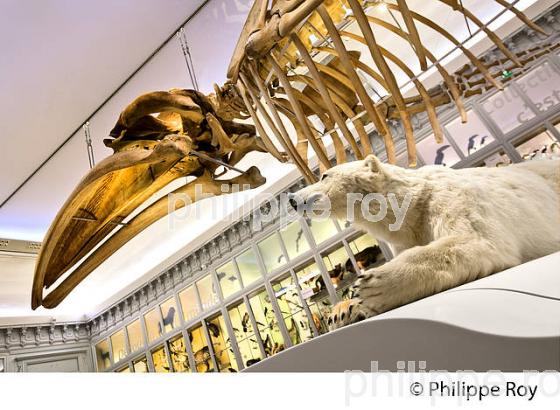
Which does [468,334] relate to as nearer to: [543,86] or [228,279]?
[543,86]

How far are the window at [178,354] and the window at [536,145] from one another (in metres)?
6.02

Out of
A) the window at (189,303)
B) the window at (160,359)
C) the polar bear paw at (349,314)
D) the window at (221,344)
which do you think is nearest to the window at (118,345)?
the window at (160,359)

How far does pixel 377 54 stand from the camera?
1.80 m

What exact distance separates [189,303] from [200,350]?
0.87 metres

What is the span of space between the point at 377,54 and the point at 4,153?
436cm

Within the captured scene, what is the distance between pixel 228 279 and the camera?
6.36 metres

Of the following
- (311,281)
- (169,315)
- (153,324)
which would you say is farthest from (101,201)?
(153,324)

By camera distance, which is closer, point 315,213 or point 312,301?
point 315,213

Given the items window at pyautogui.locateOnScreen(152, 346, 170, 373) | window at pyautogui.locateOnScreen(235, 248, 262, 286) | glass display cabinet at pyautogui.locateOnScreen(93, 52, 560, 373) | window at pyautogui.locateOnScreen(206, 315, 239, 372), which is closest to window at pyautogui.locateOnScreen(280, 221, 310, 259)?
glass display cabinet at pyautogui.locateOnScreen(93, 52, 560, 373)

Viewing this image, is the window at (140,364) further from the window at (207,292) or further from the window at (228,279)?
the window at (228,279)
